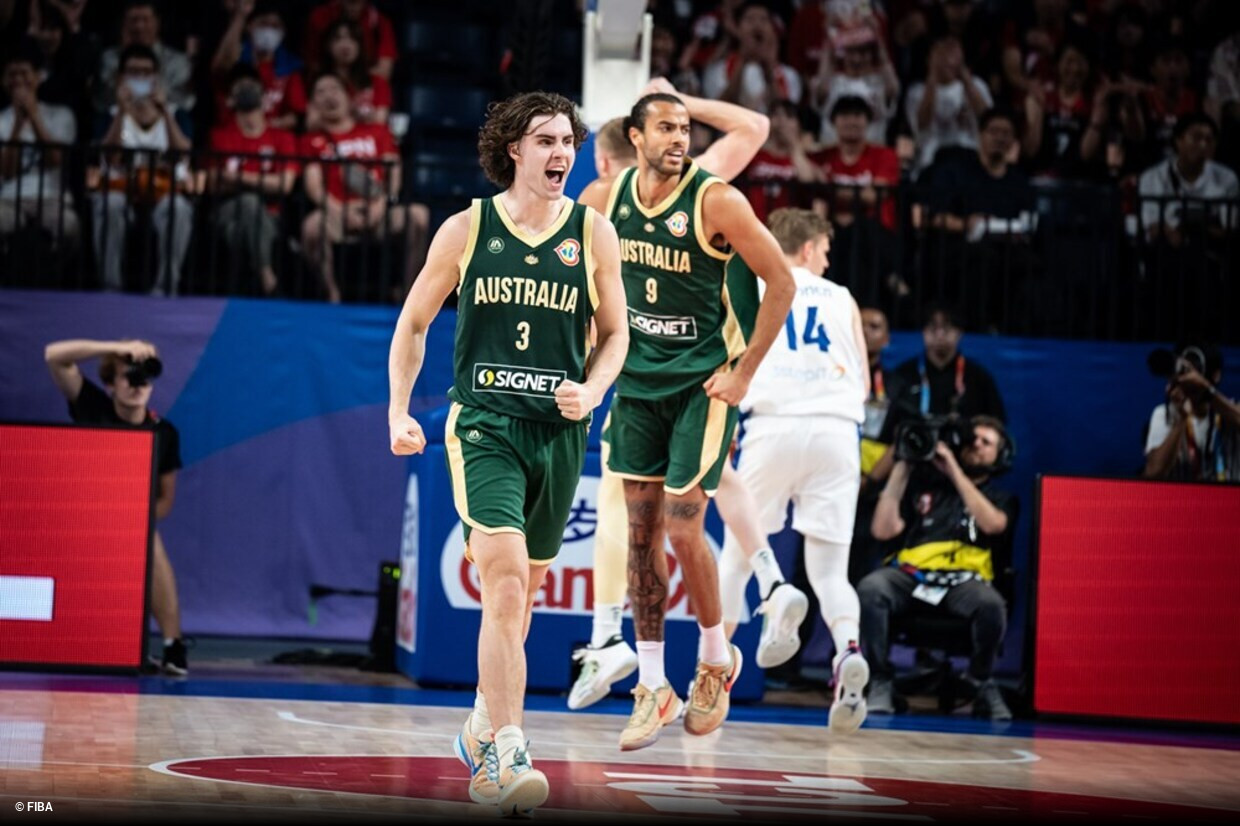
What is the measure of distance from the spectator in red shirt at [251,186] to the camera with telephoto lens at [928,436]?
14.2 ft

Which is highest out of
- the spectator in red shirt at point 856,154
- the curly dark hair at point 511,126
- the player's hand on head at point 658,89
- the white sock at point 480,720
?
the spectator in red shirt at point 856,154

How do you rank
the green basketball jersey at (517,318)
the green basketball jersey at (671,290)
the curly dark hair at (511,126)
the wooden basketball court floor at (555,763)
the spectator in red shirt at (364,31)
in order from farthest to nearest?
the spectator in red shirt at (364,31) → the green basketball jersey at (671,290) → the curly dark hair at (511,126) → the green basketball jersey at (517,318) → the wooden basketball court floor at (555,763)

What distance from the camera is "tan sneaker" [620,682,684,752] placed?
7156 millimetres

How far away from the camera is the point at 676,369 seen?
7.29 meters

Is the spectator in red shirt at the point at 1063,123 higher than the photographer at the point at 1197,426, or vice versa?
the spectator in red shirt at the point at 1063,123

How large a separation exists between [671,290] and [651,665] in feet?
5.20

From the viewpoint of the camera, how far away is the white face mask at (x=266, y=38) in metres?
13.5

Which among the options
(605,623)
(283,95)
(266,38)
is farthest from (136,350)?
(266,38)

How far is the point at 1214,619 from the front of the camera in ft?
32.4

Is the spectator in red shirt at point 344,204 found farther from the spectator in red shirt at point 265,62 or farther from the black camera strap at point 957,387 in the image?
the black camera strap at point 957,387

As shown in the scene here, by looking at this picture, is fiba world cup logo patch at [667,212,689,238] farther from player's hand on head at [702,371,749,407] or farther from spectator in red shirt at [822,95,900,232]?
spectator in red shirt at [822,95,900,232]

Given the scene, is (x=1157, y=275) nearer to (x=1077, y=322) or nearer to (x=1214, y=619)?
(x=1077, y=322)

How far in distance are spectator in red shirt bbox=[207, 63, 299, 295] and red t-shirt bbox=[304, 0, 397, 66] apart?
43.2 inches

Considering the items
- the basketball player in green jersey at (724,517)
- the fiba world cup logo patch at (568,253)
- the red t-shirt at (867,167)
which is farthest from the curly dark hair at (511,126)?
the red t-shirt at (867,167)
